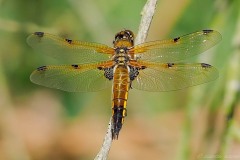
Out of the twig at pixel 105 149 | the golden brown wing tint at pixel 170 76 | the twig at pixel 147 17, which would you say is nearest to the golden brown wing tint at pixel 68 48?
the golden brown wing tint at pixel 170 76

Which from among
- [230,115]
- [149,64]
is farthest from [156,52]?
[230,115]

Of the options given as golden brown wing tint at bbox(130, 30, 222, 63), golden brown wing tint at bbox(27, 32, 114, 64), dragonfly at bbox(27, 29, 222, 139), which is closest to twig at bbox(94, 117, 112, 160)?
dragonfly at bbox(27, 29, 222, 139)

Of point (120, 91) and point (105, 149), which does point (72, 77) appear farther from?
point (105, 149)

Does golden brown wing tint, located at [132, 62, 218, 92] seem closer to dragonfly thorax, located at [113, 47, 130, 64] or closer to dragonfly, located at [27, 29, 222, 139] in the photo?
dragonfly, located at [27, 29, 222, 139]

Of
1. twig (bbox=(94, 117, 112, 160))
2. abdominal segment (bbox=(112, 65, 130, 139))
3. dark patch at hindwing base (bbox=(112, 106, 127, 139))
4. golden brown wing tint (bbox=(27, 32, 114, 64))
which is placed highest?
golden brown wing tint (bbox=(27, 32, 114, 64))

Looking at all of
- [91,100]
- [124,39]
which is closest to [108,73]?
[124,39]

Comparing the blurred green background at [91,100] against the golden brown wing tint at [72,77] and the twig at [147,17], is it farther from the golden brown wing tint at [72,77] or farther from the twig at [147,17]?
the twig at [147,17]
